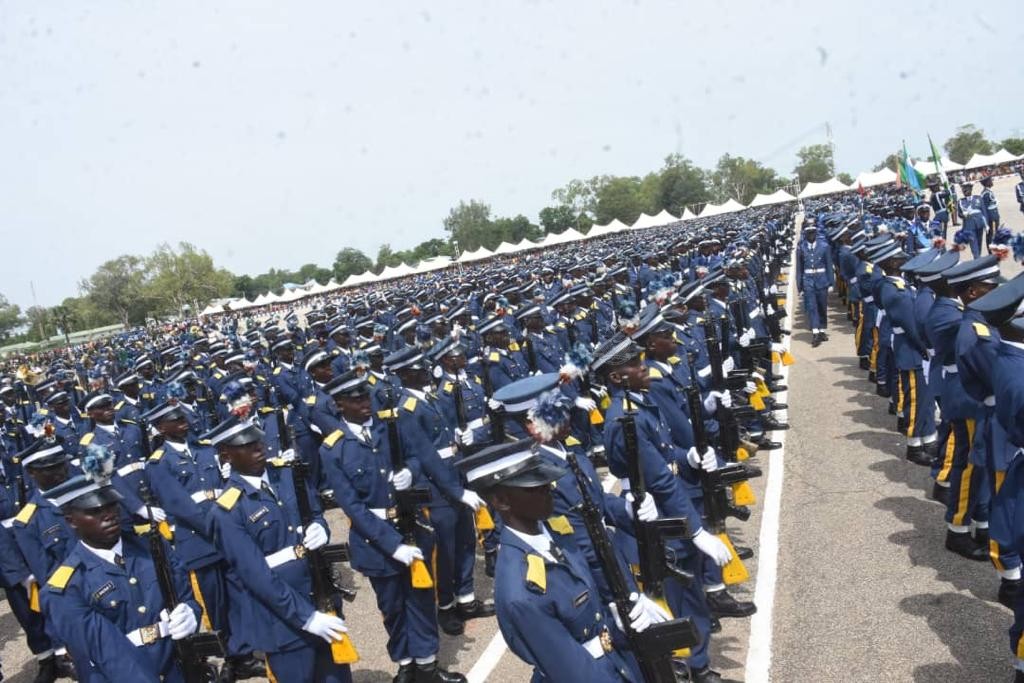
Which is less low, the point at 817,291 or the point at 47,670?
the point at 817,291

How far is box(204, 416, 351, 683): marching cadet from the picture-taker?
4.21m

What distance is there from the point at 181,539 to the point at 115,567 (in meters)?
1.96

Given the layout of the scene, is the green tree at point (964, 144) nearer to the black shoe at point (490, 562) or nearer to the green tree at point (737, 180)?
the green tree at point (737, 180)

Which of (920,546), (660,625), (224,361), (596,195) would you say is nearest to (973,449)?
(920,546)

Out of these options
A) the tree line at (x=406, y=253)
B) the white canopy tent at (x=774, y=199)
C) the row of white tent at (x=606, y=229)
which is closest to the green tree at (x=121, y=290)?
the tree line at (x=406, y=253)

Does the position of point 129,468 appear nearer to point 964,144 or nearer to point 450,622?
point 450,622

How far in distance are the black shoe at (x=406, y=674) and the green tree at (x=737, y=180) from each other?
121790 mm

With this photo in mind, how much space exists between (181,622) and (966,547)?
545 centimetres

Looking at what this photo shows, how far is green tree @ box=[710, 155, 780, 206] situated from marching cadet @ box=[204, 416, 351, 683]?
402 feet

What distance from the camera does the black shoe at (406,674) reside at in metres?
5.43

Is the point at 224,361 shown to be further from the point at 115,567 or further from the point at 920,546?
the point at 920,546

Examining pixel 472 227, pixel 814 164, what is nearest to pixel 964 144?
pixel 814 164

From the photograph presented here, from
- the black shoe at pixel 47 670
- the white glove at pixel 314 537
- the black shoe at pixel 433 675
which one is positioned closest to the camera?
the white glove at pixel 314 537

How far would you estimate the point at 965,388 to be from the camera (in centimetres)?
512
